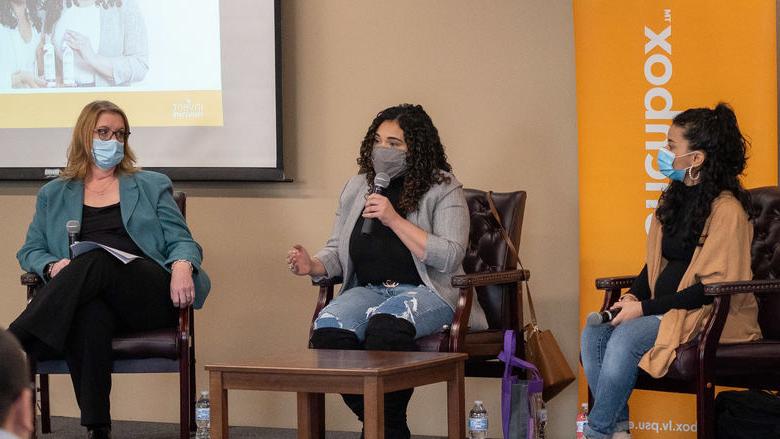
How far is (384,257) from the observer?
3861 mm

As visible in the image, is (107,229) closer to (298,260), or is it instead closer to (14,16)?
(298,260)

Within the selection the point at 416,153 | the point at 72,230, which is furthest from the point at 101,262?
the point at 416,153

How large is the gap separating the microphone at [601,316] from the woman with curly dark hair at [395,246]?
1.50ft

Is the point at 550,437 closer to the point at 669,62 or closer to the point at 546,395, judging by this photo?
the point at 546,395

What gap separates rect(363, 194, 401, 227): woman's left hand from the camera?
364cm

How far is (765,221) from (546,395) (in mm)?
939

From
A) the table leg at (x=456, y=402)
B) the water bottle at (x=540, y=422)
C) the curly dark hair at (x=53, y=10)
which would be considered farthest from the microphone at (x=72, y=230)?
the water bottle at (x=540, y=422)

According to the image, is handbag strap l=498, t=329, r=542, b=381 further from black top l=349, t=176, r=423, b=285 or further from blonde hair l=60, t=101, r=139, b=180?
blonde hair l=60, t=101, r=139, b=180

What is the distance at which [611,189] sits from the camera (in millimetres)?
4074

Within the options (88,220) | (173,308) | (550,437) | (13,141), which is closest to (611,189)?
(550,437)

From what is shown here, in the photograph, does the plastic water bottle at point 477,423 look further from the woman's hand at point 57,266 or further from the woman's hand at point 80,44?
the woman's hand at point 80,44

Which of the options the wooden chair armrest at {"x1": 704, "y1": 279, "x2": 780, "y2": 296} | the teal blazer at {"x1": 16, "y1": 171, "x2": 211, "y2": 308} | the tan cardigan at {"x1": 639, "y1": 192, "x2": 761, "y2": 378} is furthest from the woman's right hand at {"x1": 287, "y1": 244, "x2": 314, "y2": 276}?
the wooden chair armrest at {"x1": 704, "y1": 279, "x2": 780, "y2": 296}

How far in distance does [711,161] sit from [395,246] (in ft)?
3.57

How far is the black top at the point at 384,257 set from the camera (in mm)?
3852
